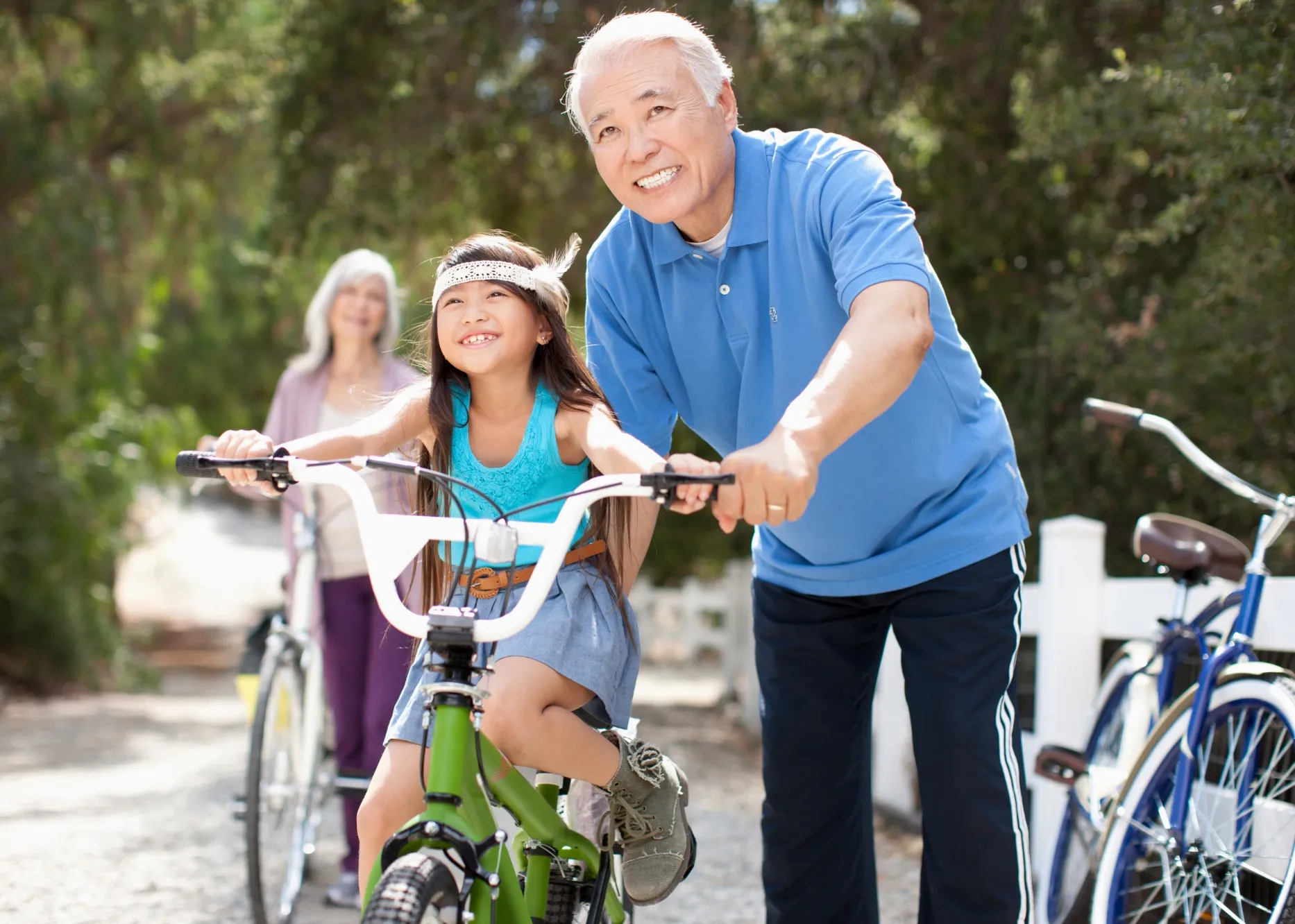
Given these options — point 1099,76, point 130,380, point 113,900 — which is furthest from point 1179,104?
point 130,380

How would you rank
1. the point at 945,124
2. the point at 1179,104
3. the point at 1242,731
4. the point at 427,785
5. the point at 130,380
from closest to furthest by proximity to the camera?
the point at 427,785 → the point at 1242,731 → the point at 1179,104 → the point at 945,124 → the point at 130,380

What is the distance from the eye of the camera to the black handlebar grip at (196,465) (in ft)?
7.79

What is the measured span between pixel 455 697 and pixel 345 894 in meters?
2.93

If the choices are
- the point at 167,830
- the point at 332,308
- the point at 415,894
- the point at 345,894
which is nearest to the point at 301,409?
the point at 332,308

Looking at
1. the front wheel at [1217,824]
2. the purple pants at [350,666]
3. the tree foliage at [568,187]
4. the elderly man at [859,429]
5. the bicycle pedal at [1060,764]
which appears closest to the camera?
the elderly man at [859,429]

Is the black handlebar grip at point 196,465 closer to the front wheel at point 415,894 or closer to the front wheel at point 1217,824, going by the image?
the front wheel at point 415,894

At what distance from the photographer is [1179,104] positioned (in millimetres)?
4555

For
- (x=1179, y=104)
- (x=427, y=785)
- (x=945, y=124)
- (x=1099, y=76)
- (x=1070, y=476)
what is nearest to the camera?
(x=427, y=785)

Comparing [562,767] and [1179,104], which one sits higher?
[1179,104]

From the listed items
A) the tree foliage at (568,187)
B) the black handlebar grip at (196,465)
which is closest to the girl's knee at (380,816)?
the black handlebar grip at (196,465)

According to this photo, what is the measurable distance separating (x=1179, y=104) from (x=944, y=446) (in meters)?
2.53

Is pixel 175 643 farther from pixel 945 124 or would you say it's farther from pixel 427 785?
pixel 427 785

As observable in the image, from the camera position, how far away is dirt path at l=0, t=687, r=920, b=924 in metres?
4.75

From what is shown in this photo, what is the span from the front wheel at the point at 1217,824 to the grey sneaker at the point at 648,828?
1215 millimetres
